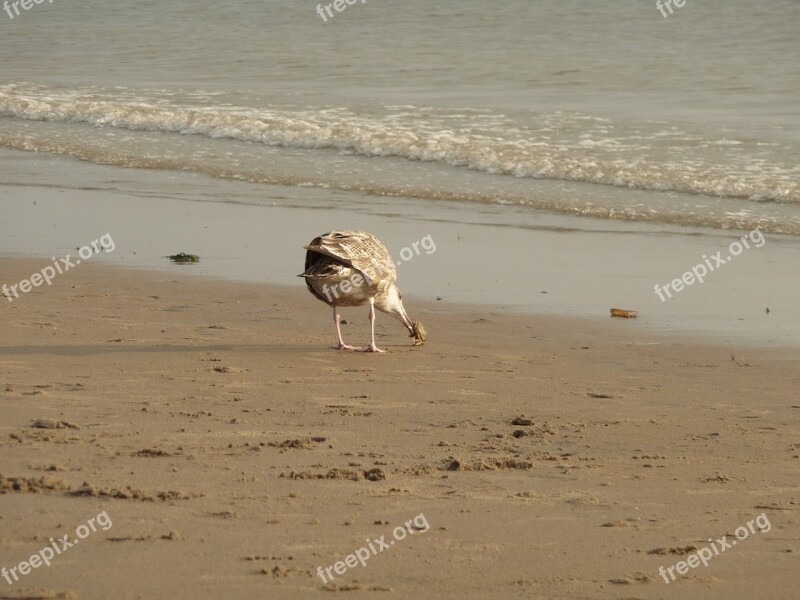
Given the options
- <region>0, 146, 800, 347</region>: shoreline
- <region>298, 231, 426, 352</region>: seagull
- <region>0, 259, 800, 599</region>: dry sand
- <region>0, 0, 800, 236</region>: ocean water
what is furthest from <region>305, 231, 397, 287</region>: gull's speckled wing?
<region>0, 0, 800, 236</region>: ocean water

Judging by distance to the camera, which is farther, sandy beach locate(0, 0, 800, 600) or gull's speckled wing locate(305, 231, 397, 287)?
gull's speckled wing locate(305, 231, 397, 287)

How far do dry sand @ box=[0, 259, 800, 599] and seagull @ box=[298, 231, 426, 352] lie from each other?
29 centimetres

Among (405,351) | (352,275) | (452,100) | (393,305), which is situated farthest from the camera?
(452,100)

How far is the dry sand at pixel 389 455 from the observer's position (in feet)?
17.1

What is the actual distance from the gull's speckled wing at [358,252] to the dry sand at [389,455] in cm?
65

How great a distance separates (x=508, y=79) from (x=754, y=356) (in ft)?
63.1

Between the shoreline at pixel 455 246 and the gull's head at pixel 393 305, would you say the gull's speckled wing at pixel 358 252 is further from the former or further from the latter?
the shoreline at pixel 455 246

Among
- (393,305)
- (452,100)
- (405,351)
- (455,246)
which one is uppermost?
(393,305)

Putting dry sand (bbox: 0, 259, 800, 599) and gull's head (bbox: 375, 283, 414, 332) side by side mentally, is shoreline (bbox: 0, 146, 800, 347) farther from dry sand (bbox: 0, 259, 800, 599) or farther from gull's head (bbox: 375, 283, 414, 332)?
gull's head (bbox: 375, 283, 414, 332)

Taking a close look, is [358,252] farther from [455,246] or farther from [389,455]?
[455,246]

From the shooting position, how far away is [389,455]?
6.68 m

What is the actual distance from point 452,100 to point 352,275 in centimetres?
1600

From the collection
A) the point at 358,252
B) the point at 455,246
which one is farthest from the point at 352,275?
the point at 455,246

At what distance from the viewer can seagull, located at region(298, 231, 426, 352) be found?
8984 millimetres
